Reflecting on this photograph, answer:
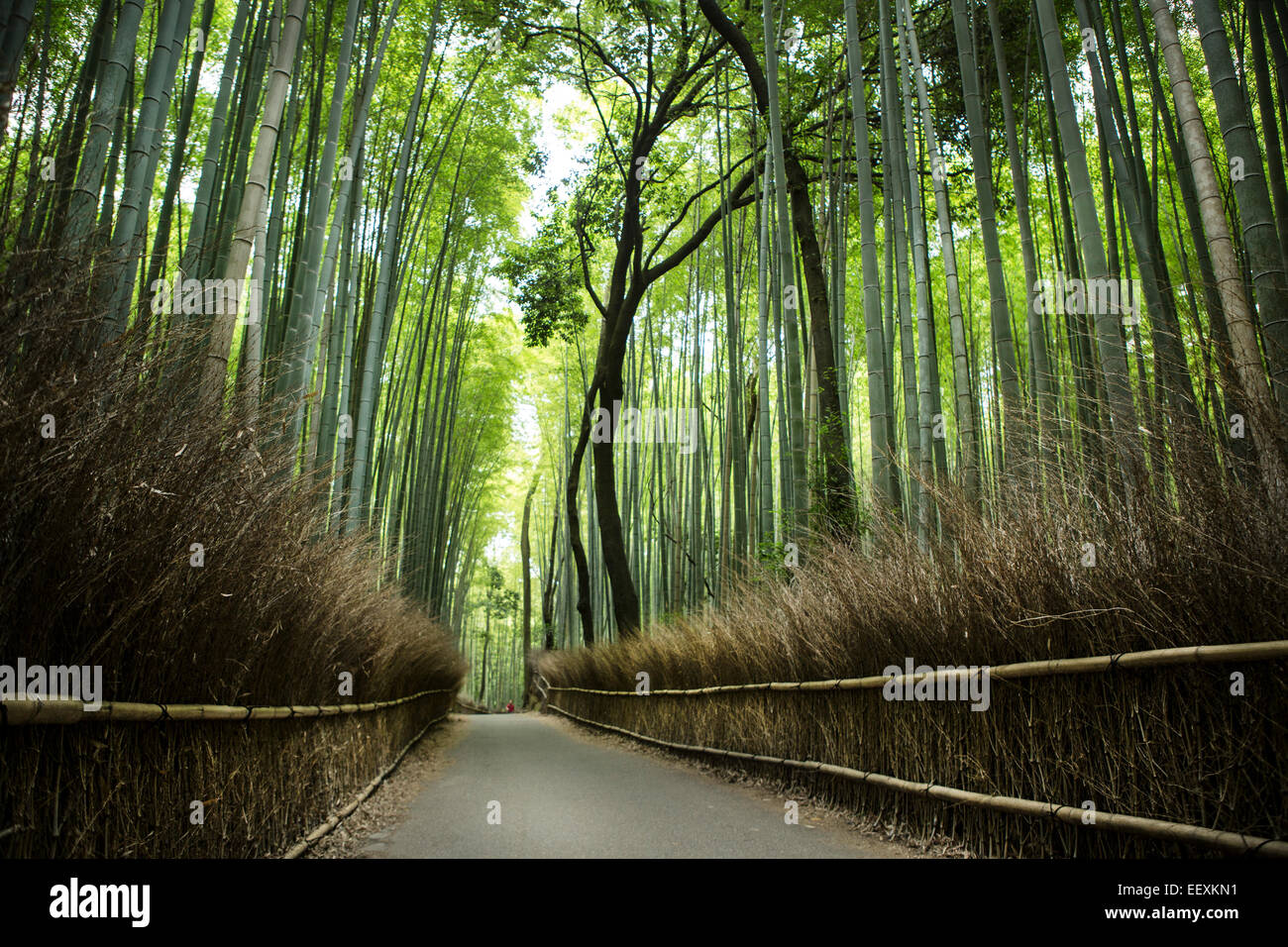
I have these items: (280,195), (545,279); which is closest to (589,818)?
(280,195)

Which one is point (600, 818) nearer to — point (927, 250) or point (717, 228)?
point (927, 250)

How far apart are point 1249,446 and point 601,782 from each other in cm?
373

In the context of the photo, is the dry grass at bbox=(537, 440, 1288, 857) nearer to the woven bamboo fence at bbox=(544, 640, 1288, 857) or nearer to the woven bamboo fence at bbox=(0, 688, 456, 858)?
the woven bamboo fence at bbox=(544, 640, 1288, 857)

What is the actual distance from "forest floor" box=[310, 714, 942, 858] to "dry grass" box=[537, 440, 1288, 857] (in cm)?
30

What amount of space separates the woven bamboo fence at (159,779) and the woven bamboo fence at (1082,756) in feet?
6.81

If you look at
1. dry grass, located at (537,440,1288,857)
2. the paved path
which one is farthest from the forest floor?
dry grass, located at (537,440,1288,857)

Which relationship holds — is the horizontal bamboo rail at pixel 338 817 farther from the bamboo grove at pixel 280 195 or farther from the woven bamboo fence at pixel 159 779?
the bamboo grove at pixel 280 195

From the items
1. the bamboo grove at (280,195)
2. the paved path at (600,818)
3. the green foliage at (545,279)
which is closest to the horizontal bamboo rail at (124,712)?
the bamboo grove at (280,195)

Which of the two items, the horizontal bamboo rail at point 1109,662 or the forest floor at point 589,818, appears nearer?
the horizontal bamboo rail at point 1109,662

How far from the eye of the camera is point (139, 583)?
5.22 ft

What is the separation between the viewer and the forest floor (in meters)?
2.79

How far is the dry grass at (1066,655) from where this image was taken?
Answer: 165cm

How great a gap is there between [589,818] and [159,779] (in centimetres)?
206

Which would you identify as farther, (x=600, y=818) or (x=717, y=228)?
(x=717, y=228)
